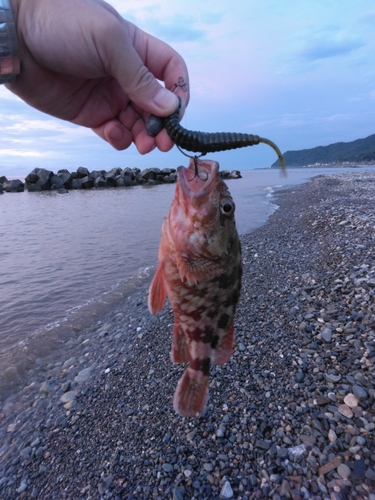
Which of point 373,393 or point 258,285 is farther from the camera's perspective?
point 258,285

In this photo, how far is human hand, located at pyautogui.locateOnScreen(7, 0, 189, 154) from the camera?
316 cm

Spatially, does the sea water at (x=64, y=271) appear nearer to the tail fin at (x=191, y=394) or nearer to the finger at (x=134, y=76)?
the finger at (x=134, y=76)

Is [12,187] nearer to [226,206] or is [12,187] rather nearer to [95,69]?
[95,69]

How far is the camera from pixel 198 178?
10.0 ft

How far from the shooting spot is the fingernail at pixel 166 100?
3268 millimetres

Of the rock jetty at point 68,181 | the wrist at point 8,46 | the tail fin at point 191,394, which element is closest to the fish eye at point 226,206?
Result: the tail fin at point 191,394

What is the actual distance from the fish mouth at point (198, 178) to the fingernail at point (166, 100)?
684 millimetres

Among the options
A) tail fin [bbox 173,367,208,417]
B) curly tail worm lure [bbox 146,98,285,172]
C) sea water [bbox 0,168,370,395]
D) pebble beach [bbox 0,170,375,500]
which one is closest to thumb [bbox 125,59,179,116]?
curly tail worm lure [bbox 146,98,285,172]

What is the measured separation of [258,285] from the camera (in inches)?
353

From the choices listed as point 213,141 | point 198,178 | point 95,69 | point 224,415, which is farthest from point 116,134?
point 224,415

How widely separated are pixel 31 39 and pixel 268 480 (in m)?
5.47

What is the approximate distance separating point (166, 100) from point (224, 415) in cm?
422

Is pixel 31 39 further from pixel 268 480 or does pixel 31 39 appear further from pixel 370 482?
pixel 370 482

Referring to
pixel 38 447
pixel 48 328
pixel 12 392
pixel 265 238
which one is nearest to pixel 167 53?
pixel 38 447
